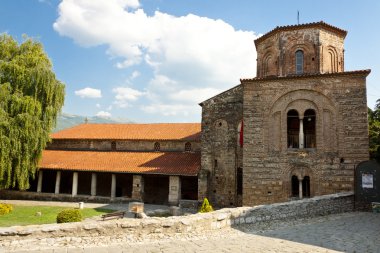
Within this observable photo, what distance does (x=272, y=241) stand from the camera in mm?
8391

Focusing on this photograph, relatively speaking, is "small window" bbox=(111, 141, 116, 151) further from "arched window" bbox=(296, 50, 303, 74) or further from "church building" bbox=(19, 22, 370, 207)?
"arched window" bbox=(296, 50, 303, 74)

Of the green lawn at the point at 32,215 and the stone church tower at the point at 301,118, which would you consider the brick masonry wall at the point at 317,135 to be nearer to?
the stone church tower at the point at 301,118

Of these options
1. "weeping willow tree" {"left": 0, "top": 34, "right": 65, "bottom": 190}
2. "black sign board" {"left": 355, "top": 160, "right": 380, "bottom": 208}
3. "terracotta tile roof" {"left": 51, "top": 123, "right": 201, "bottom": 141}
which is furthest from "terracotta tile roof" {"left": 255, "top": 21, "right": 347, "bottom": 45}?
"weeping willow tree" {"left": 0, "top": 34, "right": 65, "bottom": 190}

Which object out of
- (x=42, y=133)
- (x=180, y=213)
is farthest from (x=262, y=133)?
(x=42, y=133)

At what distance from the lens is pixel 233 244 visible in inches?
315

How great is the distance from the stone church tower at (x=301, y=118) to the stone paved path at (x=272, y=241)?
4729 millimetres

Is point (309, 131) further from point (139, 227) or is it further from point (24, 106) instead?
point (24, 106)

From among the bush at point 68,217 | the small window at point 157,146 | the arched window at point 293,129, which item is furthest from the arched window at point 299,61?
the bush at point 68,217

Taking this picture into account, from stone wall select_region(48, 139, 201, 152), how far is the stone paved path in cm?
1333

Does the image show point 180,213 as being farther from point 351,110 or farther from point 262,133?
point 351,110

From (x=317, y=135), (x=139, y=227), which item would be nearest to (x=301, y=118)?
(x=317, y=135)

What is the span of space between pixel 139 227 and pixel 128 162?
1401cm

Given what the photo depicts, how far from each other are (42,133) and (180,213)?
10.8 m

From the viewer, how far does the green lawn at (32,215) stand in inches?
576
